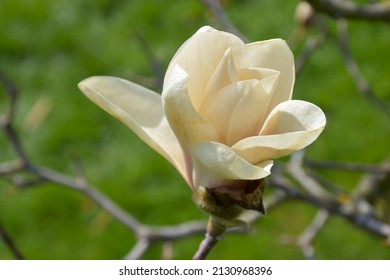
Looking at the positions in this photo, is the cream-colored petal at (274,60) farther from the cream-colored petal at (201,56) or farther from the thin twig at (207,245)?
the thin twig at (207,245)

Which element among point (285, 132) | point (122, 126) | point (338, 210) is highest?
point (285, 132)

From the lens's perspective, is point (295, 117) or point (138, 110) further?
point (138, 110)

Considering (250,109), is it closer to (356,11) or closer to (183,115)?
(183,115)

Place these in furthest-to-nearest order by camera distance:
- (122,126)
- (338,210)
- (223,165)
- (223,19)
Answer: (122,126), (338,210), (223,19), (223,165)

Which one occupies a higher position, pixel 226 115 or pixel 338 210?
pixel 226 115

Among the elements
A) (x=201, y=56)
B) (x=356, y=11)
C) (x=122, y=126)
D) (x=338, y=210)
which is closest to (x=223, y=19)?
(x=356, y=11)

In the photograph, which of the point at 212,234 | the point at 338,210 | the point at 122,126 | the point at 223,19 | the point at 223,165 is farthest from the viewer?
the point at 122,126

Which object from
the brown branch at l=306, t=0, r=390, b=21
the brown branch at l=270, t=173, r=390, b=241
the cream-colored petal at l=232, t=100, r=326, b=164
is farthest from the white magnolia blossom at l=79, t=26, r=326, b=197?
the brown branch at l=270, t=173, r=390, b=241

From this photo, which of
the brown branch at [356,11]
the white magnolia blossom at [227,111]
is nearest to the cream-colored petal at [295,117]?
the white magnolia blossom at [227,111]
